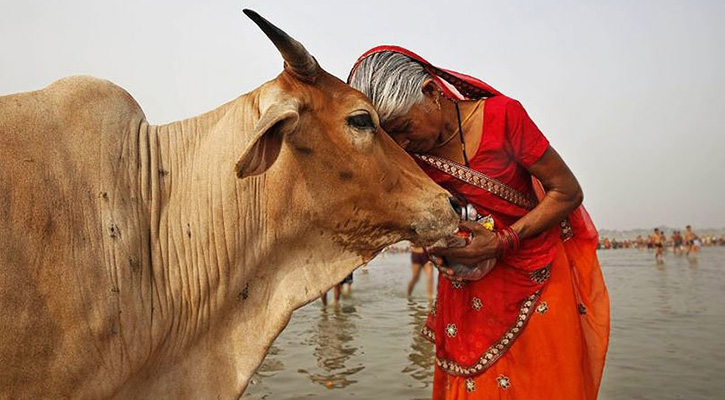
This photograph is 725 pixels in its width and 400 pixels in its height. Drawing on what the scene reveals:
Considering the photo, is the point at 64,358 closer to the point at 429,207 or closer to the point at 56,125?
the point at 56,125

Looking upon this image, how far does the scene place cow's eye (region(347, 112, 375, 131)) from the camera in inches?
90.5

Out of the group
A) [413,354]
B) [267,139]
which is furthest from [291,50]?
[413,354]

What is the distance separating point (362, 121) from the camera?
2.32m

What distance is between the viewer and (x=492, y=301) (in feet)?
8.70

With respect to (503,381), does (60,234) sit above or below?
above

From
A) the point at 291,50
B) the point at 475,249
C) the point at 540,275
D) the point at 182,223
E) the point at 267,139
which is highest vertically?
the point at 291,50

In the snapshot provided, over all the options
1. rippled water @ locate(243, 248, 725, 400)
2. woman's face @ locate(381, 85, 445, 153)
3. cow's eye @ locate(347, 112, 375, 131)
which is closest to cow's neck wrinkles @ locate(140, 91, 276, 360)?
cow's eye @ locate(347, 112, 375, 131)

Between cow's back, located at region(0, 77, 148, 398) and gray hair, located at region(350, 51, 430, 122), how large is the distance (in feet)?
3.66

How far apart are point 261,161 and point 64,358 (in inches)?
35.1

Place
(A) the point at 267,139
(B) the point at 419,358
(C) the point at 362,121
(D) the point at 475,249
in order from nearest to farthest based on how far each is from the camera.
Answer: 1. (A) the point at 267,139
2. (C) the point at 362,121
3. (D) the point at 475,249
4. (B) the point at 419,358

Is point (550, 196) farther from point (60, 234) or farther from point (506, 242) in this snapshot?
point (60, 234)

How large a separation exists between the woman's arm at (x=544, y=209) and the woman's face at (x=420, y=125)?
455mm

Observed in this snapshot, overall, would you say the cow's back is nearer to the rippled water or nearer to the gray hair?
the gray hair

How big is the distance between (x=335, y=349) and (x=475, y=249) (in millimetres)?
5158
